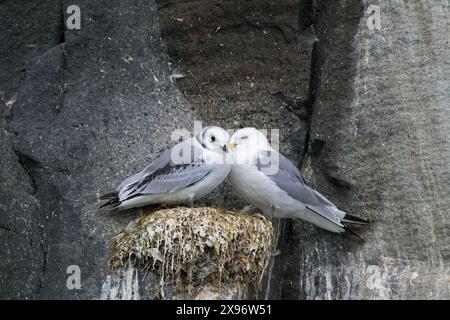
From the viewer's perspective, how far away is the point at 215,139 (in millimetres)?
6770

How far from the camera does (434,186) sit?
677 centimetres

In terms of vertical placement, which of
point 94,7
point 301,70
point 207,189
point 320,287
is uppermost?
point 94,7

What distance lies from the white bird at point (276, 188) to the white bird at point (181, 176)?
0.13m

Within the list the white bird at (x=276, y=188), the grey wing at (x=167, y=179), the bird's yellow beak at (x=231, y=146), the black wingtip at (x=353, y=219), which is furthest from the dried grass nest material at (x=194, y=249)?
the black wingtip at (x=353, y=219)

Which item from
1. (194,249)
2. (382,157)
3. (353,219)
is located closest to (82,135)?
(194,249)

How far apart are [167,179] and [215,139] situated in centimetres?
41

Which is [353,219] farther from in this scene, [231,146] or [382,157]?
[231,146]

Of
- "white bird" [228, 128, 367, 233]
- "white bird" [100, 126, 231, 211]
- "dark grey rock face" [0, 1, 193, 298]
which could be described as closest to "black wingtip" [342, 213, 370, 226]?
"white bird" [228, 128, 367, 233]

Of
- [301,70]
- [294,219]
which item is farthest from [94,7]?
[294,219]

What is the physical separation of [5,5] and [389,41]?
2673 millimetres

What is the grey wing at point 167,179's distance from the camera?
Result: 6.68 m

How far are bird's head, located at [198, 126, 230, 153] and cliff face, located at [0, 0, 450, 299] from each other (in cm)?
59
